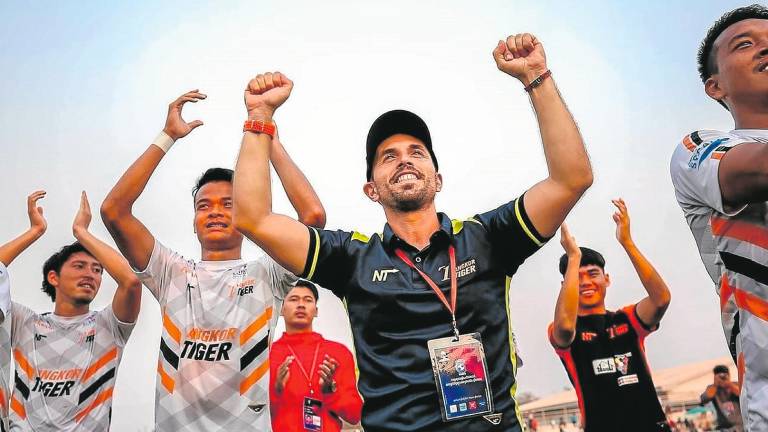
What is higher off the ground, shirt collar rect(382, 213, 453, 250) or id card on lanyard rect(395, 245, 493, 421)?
shirt collar rect(382, 213, 453, 250)

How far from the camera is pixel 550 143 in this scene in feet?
9.73

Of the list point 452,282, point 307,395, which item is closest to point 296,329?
point 307,395

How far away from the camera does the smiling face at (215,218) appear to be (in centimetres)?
519

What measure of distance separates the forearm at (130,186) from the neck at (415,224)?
237cm

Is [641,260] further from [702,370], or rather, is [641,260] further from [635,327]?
[702,370]

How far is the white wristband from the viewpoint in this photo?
5.09 meters

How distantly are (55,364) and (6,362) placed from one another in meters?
0.59

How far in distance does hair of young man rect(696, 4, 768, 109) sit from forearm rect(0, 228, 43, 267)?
640cm

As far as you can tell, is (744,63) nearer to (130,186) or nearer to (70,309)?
(130,186)

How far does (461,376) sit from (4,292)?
5.06 m

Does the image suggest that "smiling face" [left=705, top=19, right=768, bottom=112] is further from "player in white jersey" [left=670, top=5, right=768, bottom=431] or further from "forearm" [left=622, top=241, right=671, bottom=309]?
"forearm" [left=622, top=241, right=671, bottom=309]

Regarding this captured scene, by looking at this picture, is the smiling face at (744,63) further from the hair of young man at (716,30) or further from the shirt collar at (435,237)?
the shirt collar at (435,237)

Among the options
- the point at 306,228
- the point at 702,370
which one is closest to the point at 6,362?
the point at 306,228

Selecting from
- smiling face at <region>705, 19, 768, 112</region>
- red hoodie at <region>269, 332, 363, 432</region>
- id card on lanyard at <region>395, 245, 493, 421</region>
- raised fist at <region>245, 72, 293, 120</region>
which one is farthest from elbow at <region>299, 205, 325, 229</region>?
smiling face at <region>705, 19, 768, 112</region>
